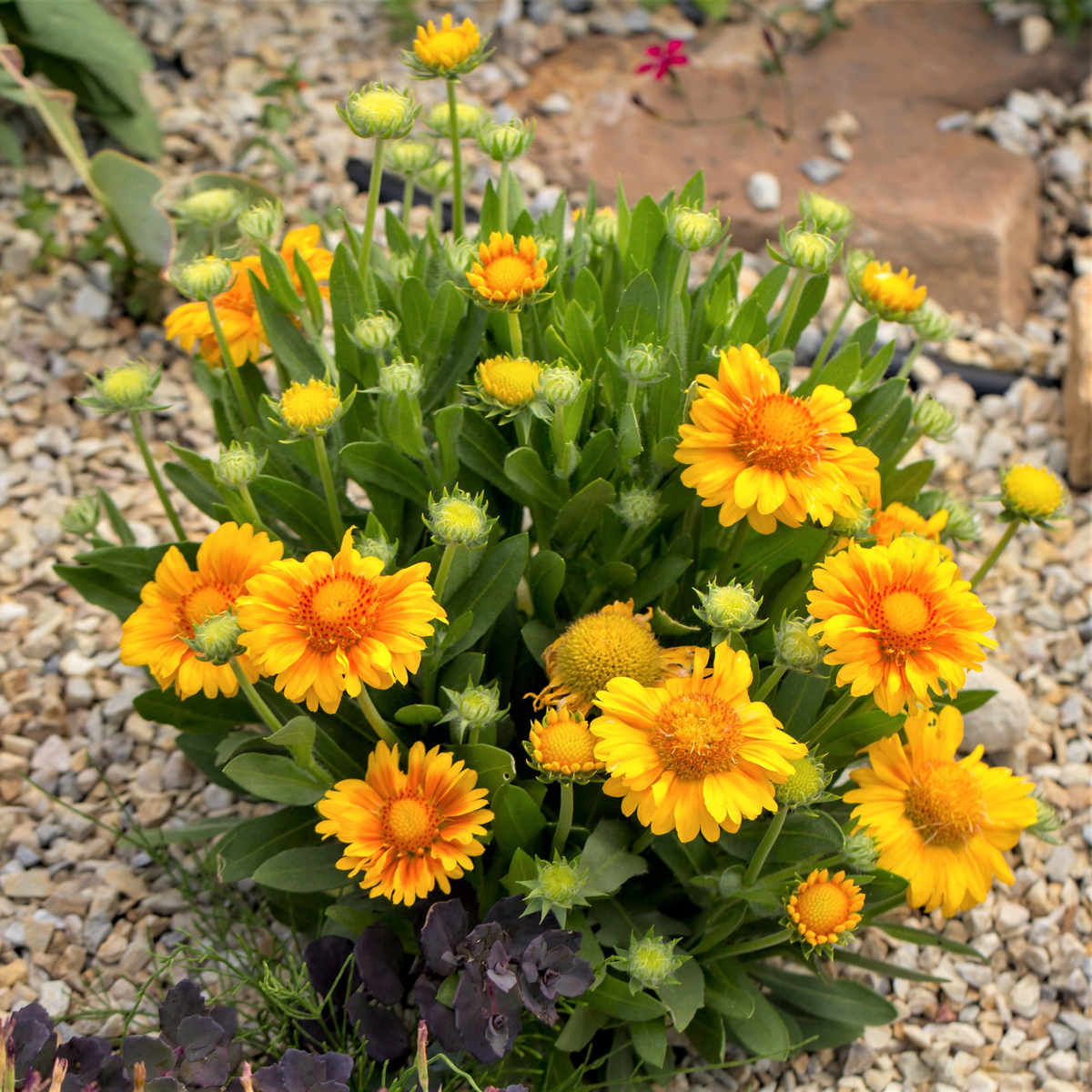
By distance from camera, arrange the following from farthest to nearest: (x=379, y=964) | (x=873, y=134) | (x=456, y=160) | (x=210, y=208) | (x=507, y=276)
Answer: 1. (x=873, y=134)
2. (x=210, y=208)
3. (x=456, y=160)
4. (x=379, y=964)
5. (x=507, y=276)

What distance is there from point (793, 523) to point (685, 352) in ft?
1.44

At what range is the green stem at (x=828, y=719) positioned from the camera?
148cm

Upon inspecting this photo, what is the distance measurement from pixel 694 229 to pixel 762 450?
1.29 feet

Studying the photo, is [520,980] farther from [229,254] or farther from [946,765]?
[229,254]

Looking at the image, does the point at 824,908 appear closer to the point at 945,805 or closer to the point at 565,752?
the point at 945,805

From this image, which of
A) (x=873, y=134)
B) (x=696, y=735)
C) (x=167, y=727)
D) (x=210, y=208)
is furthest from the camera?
(x=873, y=134)

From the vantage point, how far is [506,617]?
72.1 inches

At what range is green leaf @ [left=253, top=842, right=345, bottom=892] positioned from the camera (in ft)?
5.39

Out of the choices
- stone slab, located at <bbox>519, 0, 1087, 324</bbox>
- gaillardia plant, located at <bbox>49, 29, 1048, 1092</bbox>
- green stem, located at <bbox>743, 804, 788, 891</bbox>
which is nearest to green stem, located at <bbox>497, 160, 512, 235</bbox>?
gaillardia plant, located at <bbox>49, 29, 1048, 1092</bbox>

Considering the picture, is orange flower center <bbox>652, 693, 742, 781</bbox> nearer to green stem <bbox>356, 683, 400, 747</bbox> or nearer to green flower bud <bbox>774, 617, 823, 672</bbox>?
green flower bud <bbox>774, 617, 823, 672</bbox>

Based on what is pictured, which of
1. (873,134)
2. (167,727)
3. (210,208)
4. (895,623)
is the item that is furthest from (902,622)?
(873,134)

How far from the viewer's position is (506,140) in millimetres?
1719

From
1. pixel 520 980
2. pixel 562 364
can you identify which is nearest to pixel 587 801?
pixel 520 980

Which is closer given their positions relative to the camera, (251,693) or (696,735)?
(696,735)
